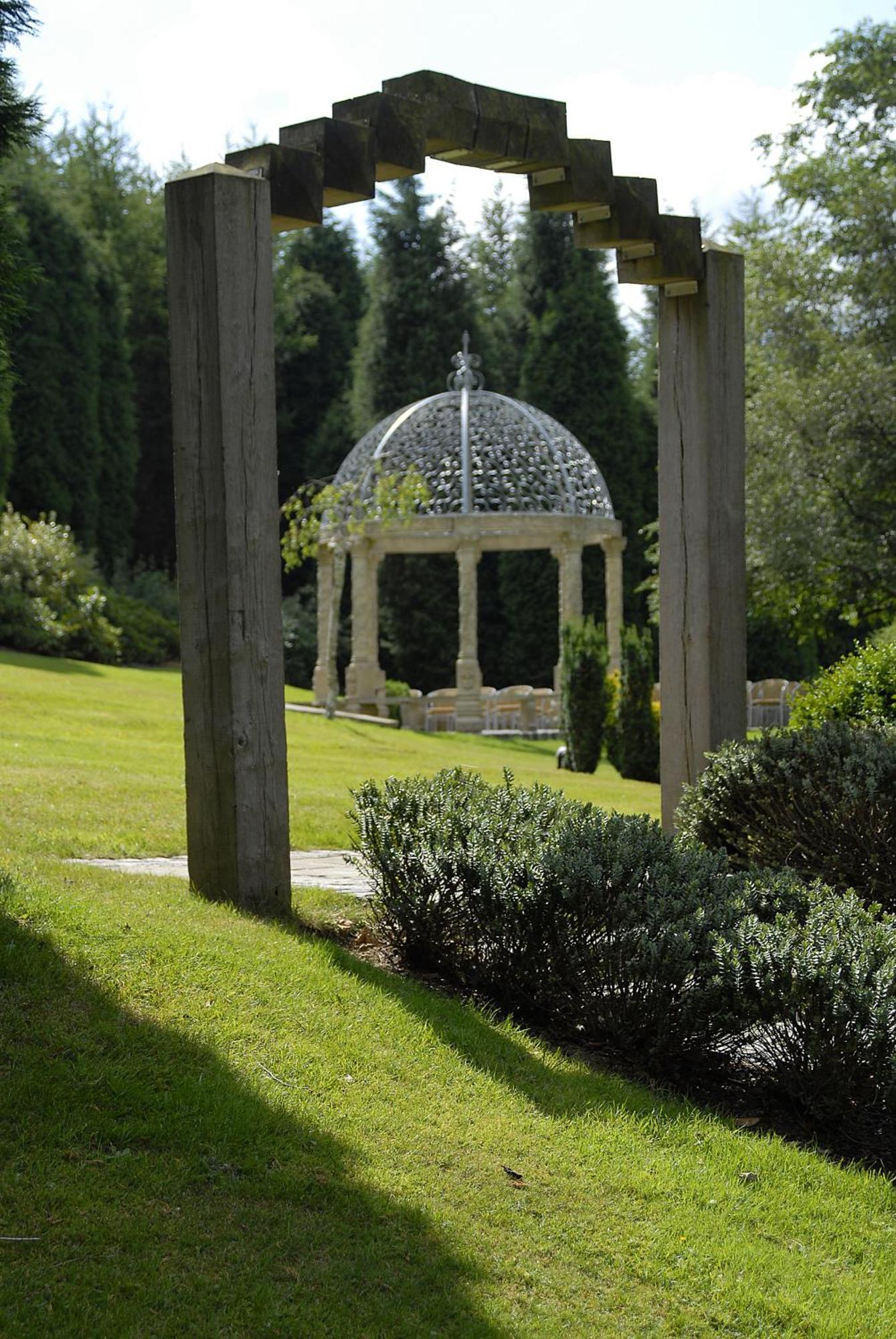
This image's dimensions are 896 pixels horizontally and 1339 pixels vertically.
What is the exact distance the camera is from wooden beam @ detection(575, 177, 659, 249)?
228 inches

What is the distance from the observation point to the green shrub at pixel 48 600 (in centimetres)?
1872

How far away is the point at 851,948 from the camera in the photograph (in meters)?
3.73

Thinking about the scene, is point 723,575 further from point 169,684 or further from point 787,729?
point 169,684

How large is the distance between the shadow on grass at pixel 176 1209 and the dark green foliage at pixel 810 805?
106 inches

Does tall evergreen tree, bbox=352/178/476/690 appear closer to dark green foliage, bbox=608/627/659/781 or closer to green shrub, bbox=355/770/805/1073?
dark green foliage, bbox=608/627/659/781

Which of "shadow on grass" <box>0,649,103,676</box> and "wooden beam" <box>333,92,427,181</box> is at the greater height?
"wooden beam" <box>333,92,427,181</box>

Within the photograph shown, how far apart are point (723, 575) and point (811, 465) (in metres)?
12.4

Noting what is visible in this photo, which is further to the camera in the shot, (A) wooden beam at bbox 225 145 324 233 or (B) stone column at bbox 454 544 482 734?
(B) stone column at bbox 454 544 482 734

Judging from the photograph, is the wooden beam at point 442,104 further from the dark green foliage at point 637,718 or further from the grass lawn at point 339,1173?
the dark green foliage at point 637,718

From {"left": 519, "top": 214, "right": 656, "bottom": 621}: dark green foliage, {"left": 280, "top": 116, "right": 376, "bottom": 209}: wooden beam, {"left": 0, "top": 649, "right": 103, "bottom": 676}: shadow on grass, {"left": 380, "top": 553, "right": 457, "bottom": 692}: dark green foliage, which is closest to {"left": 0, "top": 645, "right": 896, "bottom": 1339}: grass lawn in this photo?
{"left": 280, "top": 116, "right": 376, "bottom": 209}: wooden beam

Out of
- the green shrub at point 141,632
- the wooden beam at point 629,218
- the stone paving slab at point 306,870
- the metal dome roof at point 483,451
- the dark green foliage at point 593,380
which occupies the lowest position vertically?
the stone paving slab at point 306,870

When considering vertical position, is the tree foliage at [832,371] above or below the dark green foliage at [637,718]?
above

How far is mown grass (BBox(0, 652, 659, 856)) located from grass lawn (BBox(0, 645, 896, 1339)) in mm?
2200

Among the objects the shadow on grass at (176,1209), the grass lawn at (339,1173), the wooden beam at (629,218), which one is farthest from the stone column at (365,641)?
the shadow on grass at (176,1209)
